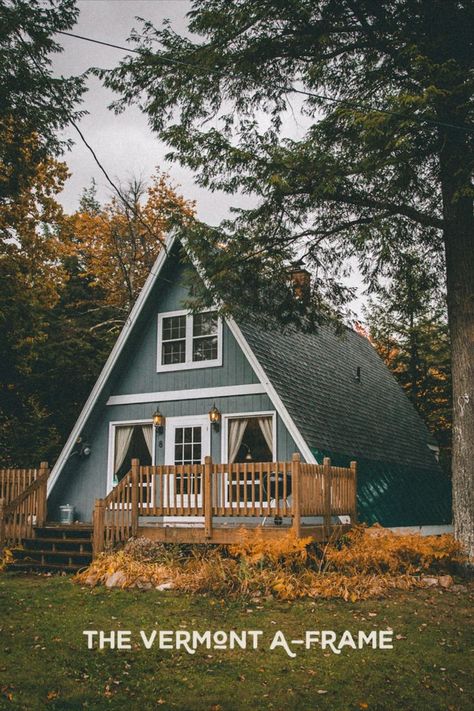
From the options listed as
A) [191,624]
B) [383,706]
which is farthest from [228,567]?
[383,706]

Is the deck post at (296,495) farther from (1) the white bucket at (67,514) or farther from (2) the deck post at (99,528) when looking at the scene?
(1) the white bucket at (67,514)

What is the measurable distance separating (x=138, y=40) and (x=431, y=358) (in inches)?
706

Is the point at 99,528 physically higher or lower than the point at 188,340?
lower

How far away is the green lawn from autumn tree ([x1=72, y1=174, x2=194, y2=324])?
21148 mm

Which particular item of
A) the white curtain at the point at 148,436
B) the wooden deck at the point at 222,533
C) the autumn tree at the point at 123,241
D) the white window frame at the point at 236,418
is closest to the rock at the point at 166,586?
the wooden deck at the point at 222,533

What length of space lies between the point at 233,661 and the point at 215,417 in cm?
894

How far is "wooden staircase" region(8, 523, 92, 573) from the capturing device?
1331 centimetres

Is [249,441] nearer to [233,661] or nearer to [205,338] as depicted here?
[205,338]

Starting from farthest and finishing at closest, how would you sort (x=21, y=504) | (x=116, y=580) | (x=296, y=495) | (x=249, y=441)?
(x=249, y=441) → (x=21, y=504) → (x=296, y=495) → (x=116, y=580)

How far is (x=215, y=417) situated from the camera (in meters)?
15.8

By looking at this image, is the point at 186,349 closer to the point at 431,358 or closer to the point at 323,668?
the point at 323,668

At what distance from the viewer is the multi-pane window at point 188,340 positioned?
1659 centimetres

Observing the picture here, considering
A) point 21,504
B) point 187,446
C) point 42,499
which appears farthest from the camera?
point 187,446

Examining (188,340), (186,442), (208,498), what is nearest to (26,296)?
(188,340)
